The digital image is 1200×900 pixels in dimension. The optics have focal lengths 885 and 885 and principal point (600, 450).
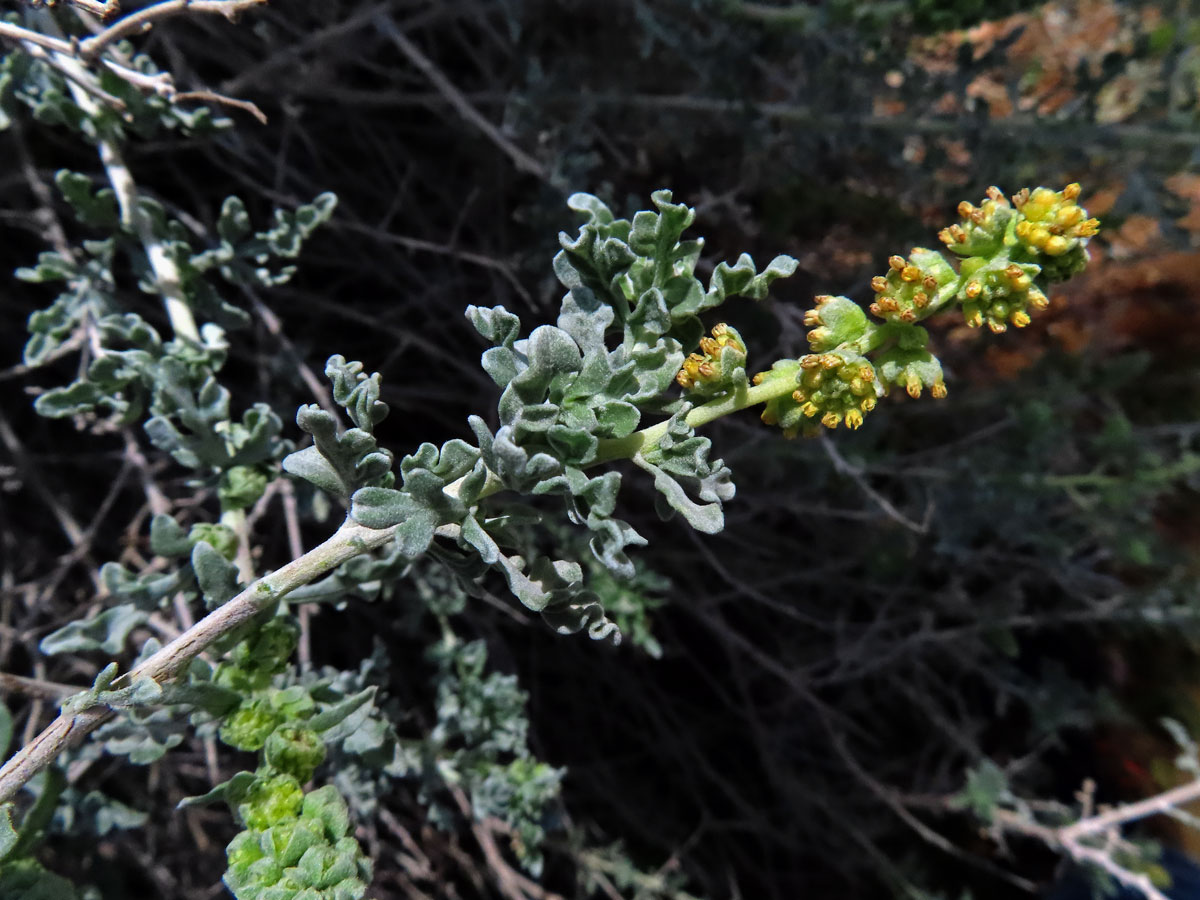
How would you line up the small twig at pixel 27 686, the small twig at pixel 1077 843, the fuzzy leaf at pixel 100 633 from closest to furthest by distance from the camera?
1. the small twig at pixel 27 686
2. the fuzzy leaf at pixel 100 633
3. the small twig at pixel 1077 843

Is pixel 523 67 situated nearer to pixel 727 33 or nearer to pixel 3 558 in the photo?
pixel 727 33

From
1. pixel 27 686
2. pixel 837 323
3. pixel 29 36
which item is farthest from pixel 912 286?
pixel 27 686

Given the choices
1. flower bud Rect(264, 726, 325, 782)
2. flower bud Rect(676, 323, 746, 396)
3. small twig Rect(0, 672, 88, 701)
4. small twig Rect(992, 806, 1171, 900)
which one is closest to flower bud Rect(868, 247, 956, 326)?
flower bud Rect(676, 323, 746, 396)

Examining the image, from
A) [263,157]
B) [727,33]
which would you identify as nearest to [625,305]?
[727,33]

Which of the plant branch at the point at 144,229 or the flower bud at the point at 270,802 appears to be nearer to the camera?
the flower bud at the point at 270,802

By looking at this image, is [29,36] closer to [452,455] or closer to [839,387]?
[452,455]

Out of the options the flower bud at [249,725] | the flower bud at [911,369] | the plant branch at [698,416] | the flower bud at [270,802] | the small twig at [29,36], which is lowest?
the flower bud at [270,802]

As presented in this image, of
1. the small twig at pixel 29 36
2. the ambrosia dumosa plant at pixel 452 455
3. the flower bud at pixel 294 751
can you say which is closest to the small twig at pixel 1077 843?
the ambrosia dumosa plant at pixel 452 455

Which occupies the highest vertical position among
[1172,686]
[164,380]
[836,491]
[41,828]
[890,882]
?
[164,380]

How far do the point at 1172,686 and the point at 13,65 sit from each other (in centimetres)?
430

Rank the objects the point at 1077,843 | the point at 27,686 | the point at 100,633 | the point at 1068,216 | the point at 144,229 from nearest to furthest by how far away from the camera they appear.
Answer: the point at 1068,216 < the point at 27,686 < the point at 100,633 < the point at 144,229 < the point at 1077,843

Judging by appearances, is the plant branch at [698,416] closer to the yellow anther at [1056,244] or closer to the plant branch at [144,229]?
the yellow anther at [1056,244]

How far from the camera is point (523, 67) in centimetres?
248

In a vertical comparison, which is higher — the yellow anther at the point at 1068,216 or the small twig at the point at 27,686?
the yellow anther at the point at 1068,216
